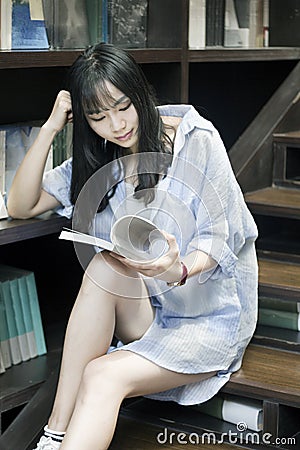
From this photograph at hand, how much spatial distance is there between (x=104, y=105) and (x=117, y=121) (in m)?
0.05

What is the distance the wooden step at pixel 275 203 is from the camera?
2630mm

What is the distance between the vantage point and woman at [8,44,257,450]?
6.69 ft

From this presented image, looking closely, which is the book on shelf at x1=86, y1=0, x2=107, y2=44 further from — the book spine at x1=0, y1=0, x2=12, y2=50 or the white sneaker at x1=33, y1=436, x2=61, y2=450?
the white sneaker at x1=33, y1=436, x2=61, y2=450

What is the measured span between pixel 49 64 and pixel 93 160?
26 centimetres

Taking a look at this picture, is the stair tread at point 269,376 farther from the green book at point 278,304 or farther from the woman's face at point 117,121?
the woman's face at point 117,121

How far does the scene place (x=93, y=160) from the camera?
218 cm

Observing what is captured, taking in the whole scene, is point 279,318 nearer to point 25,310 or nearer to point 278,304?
point 278,304

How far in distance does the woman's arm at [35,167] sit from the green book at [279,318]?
711mm

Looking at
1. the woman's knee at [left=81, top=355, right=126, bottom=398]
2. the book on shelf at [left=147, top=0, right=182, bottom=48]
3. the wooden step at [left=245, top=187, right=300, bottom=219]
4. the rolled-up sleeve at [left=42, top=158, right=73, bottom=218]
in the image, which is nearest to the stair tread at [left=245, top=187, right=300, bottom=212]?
the wooden step at [left=245, top=187, right=300, bottom=219]

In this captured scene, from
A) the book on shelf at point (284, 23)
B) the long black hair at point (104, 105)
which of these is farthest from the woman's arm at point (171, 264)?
the book on shelf at point (284, 23)

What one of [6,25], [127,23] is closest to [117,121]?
[6,25]

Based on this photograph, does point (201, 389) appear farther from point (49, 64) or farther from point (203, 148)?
point (49, 64)

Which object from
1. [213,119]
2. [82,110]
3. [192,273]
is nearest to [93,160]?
[82,110]

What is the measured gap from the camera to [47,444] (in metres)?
2.07
